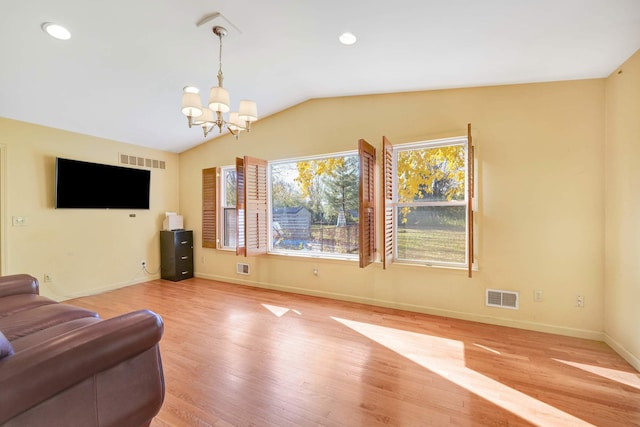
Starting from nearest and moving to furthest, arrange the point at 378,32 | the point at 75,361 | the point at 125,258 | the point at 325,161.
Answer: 1. the point at 75,361
2. the point at 378,32
3. the point at 325,161
4. the point at 125,258

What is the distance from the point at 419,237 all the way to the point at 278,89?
8.74 feet

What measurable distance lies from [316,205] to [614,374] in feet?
11.2

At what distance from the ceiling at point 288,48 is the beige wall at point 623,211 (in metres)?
0.31

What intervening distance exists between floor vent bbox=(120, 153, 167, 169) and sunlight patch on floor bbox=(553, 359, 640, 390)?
6.17 metres

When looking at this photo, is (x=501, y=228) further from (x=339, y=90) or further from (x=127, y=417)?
(x=127, y=417)

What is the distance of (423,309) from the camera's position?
3.29m

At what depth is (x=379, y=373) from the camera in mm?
2094

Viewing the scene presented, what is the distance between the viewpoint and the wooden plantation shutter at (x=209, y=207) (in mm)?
4844

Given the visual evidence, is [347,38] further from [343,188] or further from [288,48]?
[343,188]

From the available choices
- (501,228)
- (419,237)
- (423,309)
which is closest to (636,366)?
(501,228)

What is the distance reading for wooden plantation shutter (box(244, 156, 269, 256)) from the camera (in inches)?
153

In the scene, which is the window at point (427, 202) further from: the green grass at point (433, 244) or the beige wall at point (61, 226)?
the beige wall at point (61, 226)

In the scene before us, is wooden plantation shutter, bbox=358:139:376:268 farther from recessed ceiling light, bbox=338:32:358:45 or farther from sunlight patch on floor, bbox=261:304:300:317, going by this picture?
sunlight patch on floor, bbox=261:304:300:317

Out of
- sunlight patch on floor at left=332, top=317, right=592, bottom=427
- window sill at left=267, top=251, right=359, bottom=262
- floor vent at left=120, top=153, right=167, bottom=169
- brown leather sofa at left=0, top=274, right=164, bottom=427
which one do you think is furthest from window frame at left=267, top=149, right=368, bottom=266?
brown leather sofa at left=0, top=274, right=164, bottom=427
